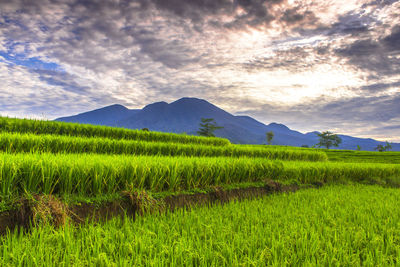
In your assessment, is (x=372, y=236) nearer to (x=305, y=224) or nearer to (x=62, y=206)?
(x=305, y=224)

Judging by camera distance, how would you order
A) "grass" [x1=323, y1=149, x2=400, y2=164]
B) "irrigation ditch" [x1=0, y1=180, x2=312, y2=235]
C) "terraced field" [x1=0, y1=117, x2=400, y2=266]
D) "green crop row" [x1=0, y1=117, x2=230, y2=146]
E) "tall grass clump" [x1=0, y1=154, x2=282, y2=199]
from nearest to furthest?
1. "terraced field" [x1=0, y1=117, x2=400, y2=266]
2. "irrigation ditch" [x1=0, y1=180, x2=312, y2=235]
3. "tall grass clump" [x1=0, y1=154, x2=282, y2=199]
4. "green crop row" [x1=0, y1=117, x2=230, y2=146]
5. "grass" [x1=323, y1=149, x2=400, y2=164]

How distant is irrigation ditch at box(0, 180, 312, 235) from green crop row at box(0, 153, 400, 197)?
0.27 meters

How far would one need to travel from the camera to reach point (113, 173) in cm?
350

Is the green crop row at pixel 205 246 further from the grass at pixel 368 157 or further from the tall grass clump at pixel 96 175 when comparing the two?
the grass at pixel 368 157

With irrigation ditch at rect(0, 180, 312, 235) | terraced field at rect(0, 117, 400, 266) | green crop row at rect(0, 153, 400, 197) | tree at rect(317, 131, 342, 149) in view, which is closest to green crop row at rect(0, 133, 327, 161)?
terraced field at rect(0, 117, 400, 266)

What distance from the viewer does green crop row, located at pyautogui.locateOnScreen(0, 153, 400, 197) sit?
293 centimetres

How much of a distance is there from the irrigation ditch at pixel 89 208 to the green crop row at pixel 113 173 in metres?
0.27

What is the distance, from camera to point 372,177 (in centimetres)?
894

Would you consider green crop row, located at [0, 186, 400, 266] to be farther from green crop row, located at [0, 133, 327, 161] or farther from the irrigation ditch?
green crop row, located at [0, 133, 327, 161]

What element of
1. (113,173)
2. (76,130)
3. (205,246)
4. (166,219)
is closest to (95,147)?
(76,130)

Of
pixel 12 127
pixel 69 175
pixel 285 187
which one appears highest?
pixel 12 127

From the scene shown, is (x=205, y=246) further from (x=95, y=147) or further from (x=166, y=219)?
(x=95, y=147)

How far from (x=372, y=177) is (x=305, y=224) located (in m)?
8.57

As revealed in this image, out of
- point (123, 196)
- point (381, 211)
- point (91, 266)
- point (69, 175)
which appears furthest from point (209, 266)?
point (381, 211)
